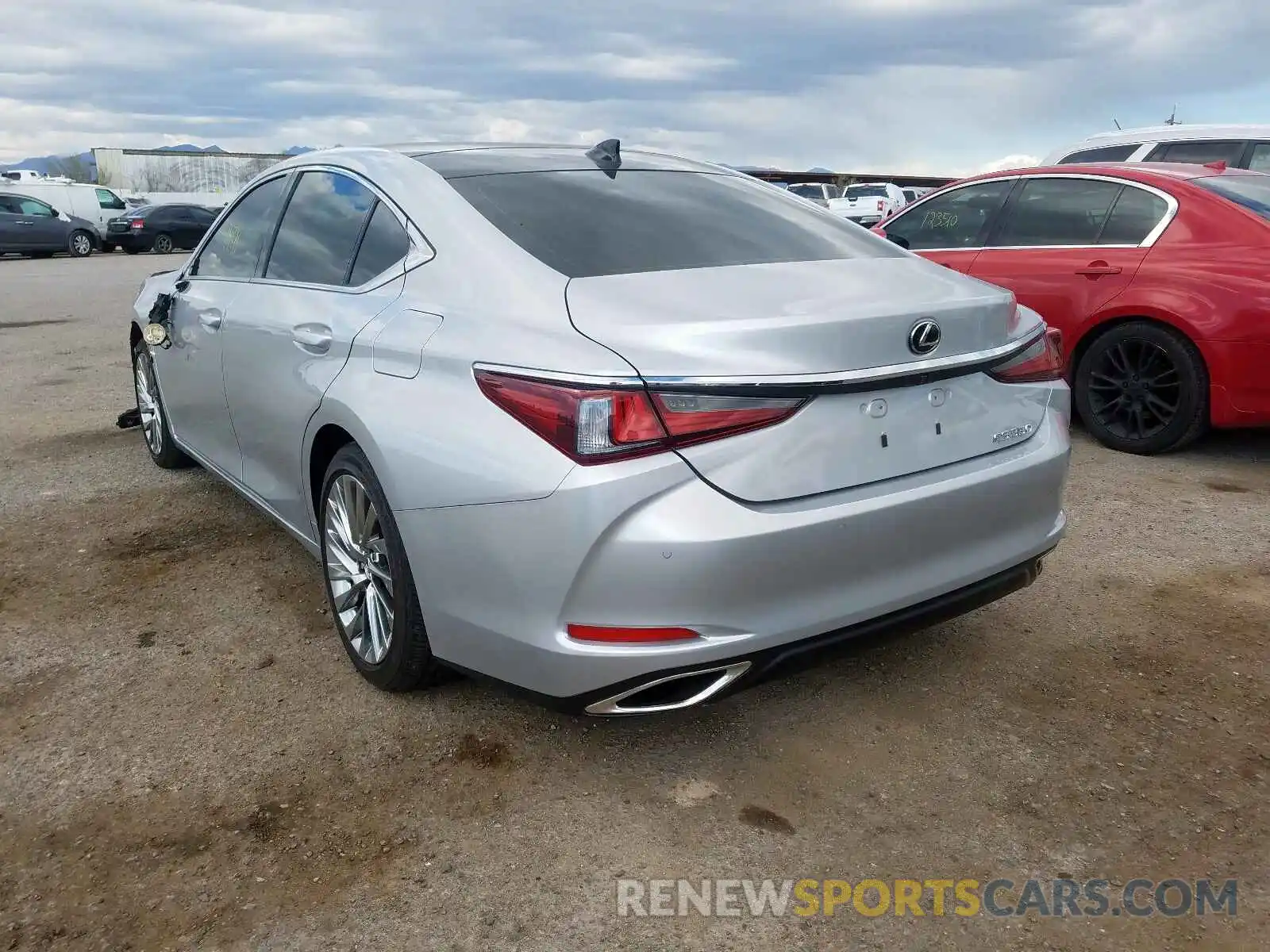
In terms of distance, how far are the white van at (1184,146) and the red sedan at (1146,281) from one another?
10.8ft

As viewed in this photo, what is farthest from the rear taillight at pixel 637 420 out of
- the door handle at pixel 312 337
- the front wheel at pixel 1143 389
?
the front wheel at pixel 1143 389

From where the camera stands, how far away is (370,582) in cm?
301

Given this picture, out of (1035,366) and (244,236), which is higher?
(244,236)

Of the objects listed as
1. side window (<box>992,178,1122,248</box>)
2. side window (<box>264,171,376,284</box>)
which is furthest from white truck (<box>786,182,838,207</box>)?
side window (<box>264,171,376,284</box>)

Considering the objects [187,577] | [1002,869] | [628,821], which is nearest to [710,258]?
[628,821]

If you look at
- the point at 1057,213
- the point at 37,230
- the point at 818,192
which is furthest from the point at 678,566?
the point at 818,192

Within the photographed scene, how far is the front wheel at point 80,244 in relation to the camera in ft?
87.6

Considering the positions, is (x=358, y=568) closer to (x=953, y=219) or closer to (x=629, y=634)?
(x=629, y=634)

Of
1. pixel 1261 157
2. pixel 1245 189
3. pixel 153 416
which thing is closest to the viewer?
pixel 153 416

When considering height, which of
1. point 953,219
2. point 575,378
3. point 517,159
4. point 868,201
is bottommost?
point 575,378

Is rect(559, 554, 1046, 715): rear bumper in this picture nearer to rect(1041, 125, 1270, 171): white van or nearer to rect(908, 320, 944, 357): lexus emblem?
rect(908, 320, 944, 357): lexus emblem

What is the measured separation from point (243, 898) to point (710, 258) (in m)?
1.86

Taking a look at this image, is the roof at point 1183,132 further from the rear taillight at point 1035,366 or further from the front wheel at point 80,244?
the front wheel at point 80,244

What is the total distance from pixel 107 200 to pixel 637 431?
37.0 meters
